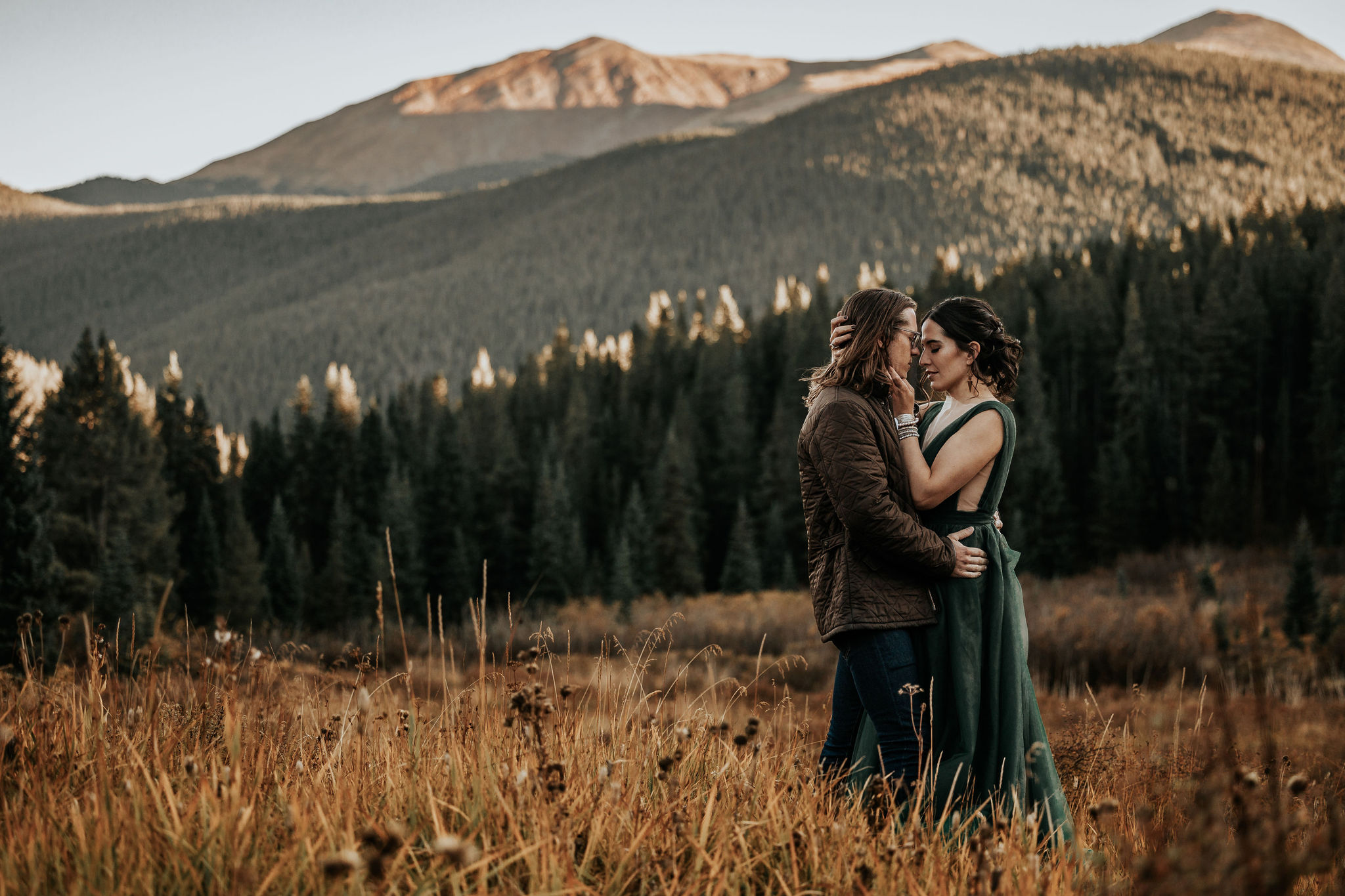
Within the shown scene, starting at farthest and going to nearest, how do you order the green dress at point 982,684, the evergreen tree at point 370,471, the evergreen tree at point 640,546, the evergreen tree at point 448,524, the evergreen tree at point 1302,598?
1. the evergreen tree at point 370,471
2. the evergreen tree at point 448,524
3. the evergreen tree at point 640,546
4. the evergreen tree at point 1302,598
5. the green dress at point 982,684

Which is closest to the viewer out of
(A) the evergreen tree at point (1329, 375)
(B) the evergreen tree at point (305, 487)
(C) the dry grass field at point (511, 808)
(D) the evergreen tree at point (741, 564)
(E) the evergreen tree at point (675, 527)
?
(C) the dry grass field at point (511, 808)

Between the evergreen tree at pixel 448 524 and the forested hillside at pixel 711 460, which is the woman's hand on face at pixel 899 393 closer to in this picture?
the forested hillside at pixel 711 460

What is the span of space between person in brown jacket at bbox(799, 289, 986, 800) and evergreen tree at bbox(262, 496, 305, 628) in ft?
195

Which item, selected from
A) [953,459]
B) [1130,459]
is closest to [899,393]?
[953,459]

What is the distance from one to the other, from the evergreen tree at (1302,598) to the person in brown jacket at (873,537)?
39.3 m

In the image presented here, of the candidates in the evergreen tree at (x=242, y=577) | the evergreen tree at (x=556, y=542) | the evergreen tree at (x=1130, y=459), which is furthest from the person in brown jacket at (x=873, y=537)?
the evergreen tree at (x=1130, y=459)

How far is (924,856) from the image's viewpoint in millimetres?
3055

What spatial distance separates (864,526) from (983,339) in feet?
3.27

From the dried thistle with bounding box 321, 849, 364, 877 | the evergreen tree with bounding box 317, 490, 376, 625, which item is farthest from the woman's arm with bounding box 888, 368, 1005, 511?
the evergreen tree with bounding box 317, 490, 376, 625

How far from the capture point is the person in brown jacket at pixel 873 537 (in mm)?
3729

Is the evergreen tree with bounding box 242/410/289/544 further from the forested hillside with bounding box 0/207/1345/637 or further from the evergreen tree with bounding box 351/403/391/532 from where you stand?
the evergreen tree with bounding box 351/403/391/532

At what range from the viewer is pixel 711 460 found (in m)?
73.9

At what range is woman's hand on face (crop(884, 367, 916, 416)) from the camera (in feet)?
13.1

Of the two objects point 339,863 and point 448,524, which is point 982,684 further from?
point 448,524
